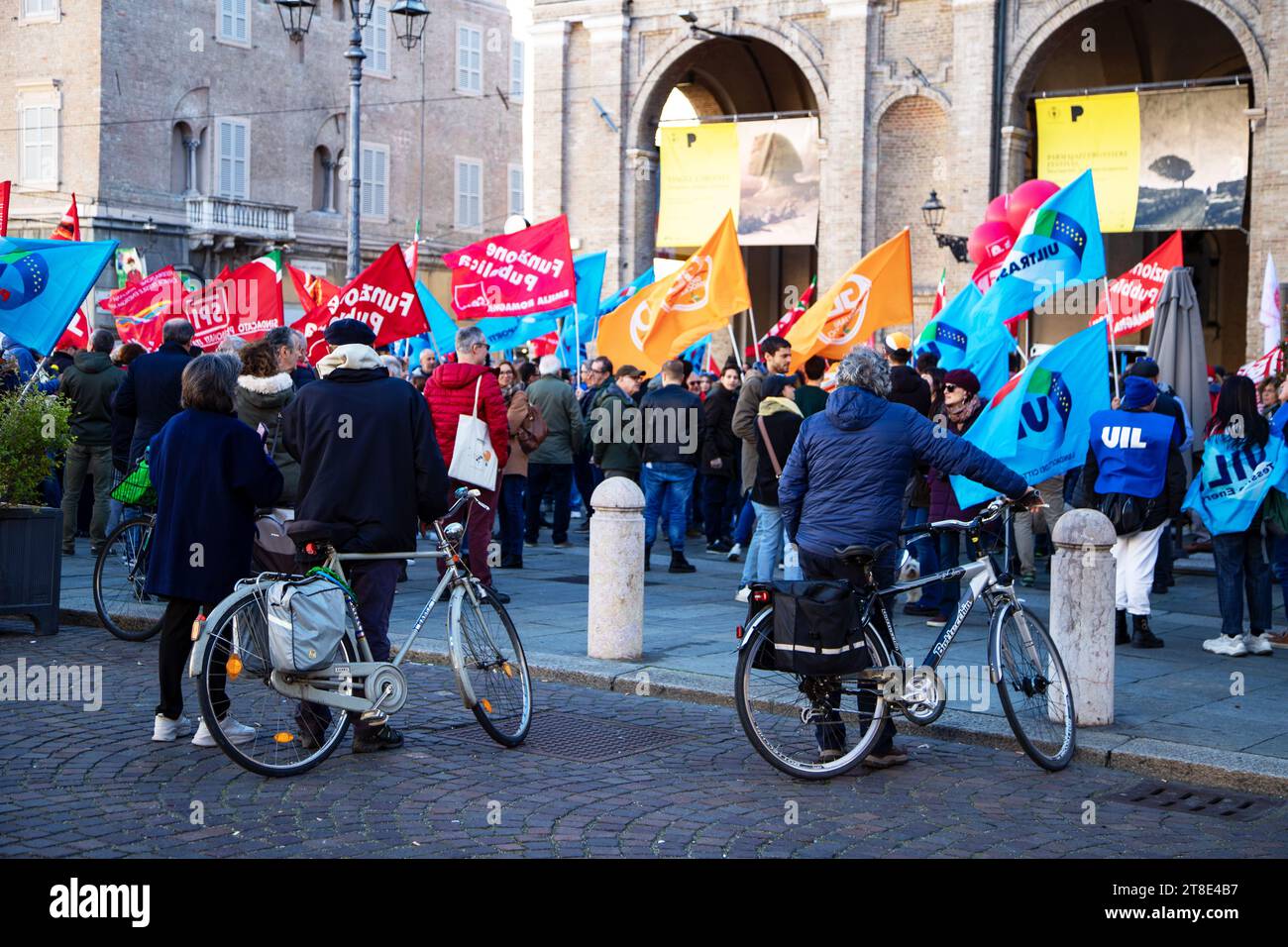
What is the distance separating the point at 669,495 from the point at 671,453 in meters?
0.51

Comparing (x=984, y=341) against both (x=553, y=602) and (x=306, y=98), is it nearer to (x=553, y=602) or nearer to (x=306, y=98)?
(x=553, y=602)

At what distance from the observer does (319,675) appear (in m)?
6.42

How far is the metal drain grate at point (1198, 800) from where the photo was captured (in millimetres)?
6316

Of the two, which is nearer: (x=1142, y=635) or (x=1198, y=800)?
(x=1198, y=800)

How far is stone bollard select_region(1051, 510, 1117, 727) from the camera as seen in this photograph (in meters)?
7.47

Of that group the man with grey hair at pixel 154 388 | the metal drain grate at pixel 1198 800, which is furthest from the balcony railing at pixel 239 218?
the metal drain grate at pixel 1198 800

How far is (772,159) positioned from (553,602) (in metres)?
19.1

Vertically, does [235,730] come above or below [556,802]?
above

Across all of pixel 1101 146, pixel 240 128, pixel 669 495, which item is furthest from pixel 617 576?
pixel 240 128

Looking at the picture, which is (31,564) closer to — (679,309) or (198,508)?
(198,508)

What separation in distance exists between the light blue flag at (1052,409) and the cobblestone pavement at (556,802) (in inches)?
125

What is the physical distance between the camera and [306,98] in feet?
132

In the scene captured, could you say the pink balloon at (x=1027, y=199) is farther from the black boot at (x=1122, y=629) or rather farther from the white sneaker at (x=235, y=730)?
the white sneaker at (x=235, y=730)

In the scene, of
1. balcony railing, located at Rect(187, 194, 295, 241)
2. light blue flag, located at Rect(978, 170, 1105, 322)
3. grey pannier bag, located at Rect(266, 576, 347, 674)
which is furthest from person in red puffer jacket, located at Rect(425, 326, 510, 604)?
balcony railing, located at Rect(187, 194, 295, 241)
